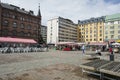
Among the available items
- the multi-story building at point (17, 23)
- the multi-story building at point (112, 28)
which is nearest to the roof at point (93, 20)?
the multi-story building at point (112, 28)

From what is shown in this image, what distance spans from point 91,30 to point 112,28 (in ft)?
80.1

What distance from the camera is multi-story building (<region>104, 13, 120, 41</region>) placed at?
7212 centimetres

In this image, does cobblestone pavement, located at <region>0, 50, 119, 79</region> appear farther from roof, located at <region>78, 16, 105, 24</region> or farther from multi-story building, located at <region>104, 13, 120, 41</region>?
roof, located at <region>78, 16, 105, 24</region>

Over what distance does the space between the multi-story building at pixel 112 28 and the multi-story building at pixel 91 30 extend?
1512 cm

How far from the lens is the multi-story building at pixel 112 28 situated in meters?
72.1

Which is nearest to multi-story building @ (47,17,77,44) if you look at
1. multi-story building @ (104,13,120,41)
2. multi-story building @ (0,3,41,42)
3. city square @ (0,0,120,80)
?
city square @ (0,0,120,80)

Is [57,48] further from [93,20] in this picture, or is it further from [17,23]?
[93,20]

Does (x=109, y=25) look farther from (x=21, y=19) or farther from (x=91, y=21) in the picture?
(x=21, y=19)

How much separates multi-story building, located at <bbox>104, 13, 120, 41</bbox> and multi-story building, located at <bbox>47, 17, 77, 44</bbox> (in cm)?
3497

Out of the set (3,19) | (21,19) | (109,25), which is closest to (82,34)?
(109,25)

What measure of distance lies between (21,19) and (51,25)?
56.7m

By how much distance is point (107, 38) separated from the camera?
75.2 meters

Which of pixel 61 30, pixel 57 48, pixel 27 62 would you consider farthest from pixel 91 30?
pixel 27 62

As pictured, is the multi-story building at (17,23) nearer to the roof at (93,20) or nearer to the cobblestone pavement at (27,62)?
the cobblestone pavement at (27,62)
